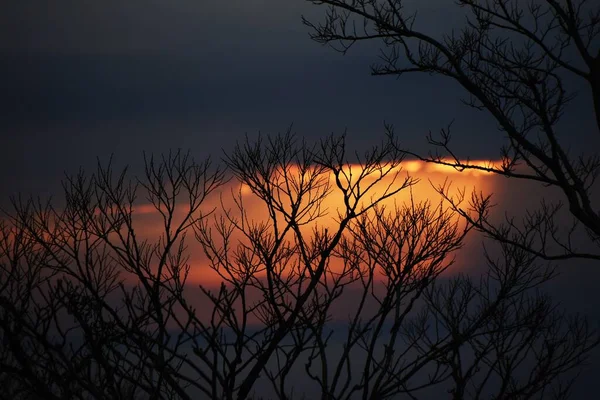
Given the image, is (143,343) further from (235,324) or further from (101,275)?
(101,275)

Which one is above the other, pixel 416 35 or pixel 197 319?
pixel 416 35

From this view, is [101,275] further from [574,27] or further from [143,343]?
[574,27]

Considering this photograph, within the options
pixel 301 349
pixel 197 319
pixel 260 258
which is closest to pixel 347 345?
pixel 301 349

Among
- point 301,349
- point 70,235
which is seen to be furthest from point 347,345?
point 70,235

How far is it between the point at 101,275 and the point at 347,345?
4.37m

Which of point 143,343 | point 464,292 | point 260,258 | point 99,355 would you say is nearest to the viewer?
point 99,355

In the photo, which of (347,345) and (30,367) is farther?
(347,345)

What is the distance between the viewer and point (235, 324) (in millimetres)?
9383

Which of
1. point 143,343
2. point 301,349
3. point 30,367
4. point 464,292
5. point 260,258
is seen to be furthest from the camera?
point 464,292

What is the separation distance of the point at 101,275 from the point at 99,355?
2452 mm

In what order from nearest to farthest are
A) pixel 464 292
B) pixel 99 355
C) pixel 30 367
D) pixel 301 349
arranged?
pixel 30 367, pixel 99 355, pixel 301 349, pixel 464 292

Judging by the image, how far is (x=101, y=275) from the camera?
34.5 ft

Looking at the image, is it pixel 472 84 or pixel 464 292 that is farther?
pixel 464 292


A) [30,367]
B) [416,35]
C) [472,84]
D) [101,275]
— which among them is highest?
[416,35]
